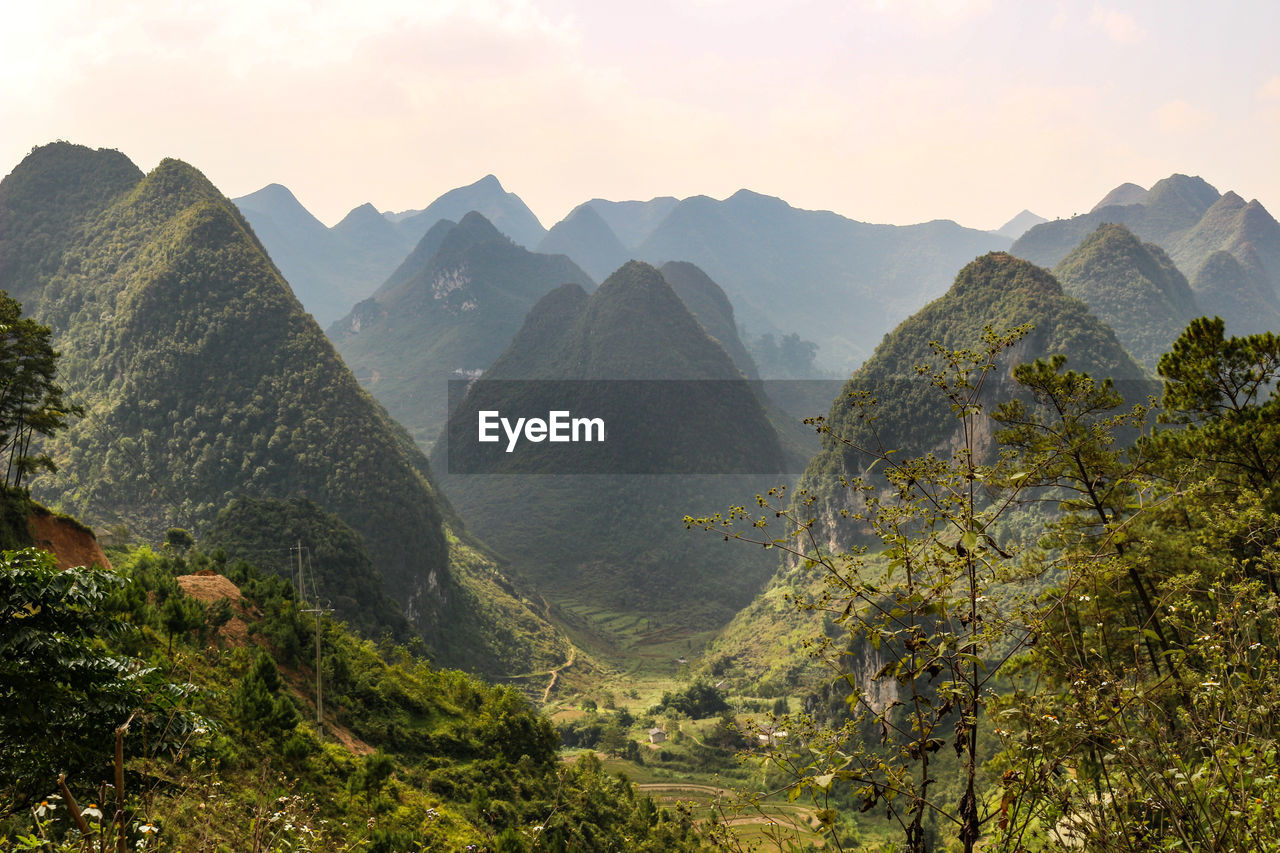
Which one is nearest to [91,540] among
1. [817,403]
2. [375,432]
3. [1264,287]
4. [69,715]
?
[69,715]

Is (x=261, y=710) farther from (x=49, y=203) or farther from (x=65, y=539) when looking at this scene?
(x=49, y=203)

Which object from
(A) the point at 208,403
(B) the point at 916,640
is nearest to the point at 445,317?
(A) the point at 208,403

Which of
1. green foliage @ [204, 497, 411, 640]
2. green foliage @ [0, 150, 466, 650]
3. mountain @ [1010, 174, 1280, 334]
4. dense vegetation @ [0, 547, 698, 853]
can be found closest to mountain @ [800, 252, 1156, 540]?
green foliage @ [204, 497, 411, 640]

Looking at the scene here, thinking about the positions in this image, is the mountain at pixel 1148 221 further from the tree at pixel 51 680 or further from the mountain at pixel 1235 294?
the tree at pixel 51 680

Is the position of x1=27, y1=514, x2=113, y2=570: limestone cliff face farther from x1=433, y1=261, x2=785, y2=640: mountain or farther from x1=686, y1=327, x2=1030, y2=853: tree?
x1=433, y1=261, x2=785, y2=640: mountain

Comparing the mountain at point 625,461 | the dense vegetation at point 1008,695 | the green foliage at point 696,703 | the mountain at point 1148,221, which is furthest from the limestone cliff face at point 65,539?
the mountain at point 1148,221

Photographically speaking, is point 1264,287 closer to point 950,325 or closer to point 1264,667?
point 950,325
